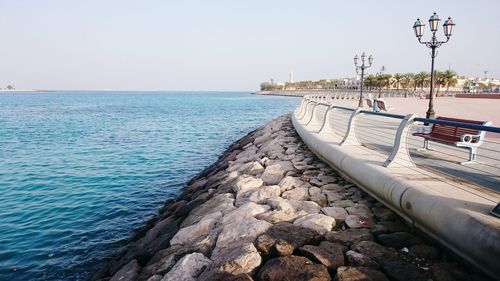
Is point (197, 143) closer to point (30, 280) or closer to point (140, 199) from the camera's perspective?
point (140, 199)

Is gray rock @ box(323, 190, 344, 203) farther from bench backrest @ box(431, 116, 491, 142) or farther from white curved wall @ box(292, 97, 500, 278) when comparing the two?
bench backrest @ box(431, 116, 491, 142)

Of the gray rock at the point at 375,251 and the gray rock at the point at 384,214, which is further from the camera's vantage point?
the gray rock at the point at 384,214

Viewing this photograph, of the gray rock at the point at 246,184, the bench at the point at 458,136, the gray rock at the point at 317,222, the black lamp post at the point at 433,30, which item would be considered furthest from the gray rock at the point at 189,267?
the black lamp post at the point at 433,30

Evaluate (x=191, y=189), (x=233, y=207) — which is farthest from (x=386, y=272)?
(x=191, y=189)

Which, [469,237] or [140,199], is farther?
[140,199]

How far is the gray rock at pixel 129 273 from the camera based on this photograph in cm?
442

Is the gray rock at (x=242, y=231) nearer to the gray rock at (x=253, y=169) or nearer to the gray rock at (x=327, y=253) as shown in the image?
the gray rock at (x=327, y=253)

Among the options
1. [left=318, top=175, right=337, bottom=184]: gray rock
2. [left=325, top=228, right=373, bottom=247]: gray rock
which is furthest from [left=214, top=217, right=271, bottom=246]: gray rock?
[left=318, top=175, right=337, bottom=184]: gray rock

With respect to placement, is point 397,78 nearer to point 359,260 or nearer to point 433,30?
point 433,30

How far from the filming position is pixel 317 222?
162 inches

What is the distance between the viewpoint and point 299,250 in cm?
360

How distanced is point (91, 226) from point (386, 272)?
6.63m

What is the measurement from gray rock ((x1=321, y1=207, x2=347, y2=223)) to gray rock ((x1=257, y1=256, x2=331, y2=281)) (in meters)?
1.06

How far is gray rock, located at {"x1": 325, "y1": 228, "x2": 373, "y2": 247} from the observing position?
3.72m
